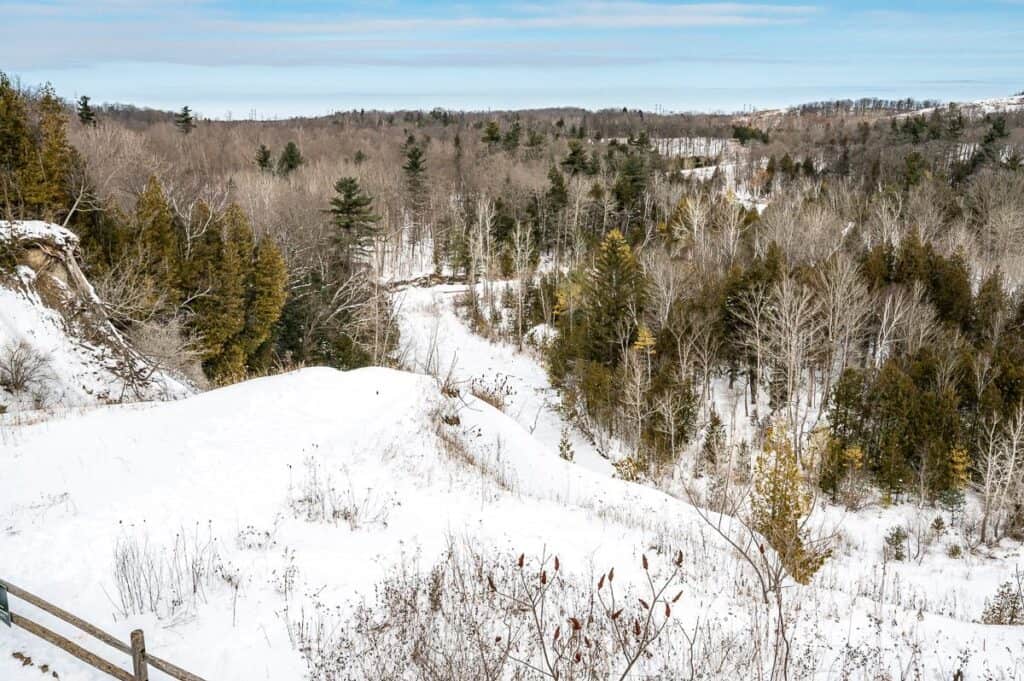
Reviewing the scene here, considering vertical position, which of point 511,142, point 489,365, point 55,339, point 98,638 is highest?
point 511,142

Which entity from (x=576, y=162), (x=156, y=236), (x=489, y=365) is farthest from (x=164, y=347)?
(x=576, y=162)

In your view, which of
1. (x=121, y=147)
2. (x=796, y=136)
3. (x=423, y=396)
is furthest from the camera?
(x=796, y=136)

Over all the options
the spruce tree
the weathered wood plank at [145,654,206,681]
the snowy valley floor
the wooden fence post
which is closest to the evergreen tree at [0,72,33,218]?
the spruce tree

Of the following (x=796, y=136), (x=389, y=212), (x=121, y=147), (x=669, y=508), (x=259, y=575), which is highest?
(x=796, y=136)

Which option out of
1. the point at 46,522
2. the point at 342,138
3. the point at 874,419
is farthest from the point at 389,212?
the point at 46,522

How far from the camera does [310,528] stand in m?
9.90

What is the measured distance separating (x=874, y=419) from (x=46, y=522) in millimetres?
30332

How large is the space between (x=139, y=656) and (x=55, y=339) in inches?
806

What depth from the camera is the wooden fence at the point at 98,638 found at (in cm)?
569

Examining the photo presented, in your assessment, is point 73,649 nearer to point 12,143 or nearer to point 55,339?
point 55,339

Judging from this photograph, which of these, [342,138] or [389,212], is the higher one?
[342,138]

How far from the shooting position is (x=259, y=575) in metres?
8.51

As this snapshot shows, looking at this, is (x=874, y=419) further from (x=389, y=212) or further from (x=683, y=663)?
(x=389, y=212)

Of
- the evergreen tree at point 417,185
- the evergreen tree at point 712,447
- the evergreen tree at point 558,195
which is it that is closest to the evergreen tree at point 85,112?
the evergreen tree at point 417,185
